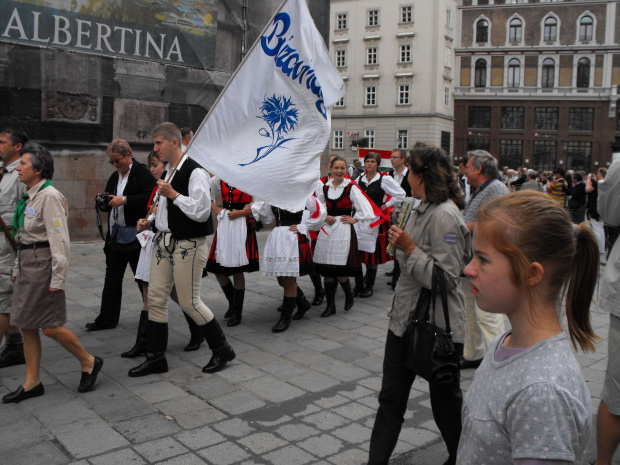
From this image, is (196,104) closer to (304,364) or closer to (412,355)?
(304,364)

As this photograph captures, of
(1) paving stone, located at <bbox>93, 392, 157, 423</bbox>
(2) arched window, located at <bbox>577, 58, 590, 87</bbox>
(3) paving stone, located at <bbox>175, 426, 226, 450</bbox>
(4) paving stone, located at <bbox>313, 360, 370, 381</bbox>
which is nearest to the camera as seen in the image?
(3) paving stone, located at <bbox>175, 426, 226, 450</bbox>

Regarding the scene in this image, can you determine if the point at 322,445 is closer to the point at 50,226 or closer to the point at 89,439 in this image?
the point at 89,439

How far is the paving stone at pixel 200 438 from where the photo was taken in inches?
150

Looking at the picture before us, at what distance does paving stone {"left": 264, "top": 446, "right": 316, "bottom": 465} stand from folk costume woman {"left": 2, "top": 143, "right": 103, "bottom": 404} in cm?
190

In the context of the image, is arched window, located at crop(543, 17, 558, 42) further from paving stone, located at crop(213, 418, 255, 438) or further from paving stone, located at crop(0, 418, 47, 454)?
paving stone, located at crop(0, 418, 47, 454)

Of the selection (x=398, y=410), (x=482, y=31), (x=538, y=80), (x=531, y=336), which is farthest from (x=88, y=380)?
(x=482, y=31)

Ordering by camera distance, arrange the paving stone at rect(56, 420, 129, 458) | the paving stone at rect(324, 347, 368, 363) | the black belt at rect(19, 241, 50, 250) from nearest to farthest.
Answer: the paving stone at rect(56, 420, 129, 458), the black belt at rect(19, 241, 50, 250), the paving stone at rect(324, 347, 368, 363)

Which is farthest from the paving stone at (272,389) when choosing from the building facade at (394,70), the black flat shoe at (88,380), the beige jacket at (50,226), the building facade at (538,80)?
the building facade at (538,80)

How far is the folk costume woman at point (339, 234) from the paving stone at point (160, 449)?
3725 mm

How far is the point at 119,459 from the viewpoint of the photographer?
3576 millimetres

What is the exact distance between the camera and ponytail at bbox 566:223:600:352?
1.72 metres

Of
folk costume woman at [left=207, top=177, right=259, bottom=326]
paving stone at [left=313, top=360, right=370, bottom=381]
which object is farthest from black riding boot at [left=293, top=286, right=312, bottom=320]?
paving stone at [left=313, top=360, right=370, bottom=381]

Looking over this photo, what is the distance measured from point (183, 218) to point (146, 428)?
1746 mm

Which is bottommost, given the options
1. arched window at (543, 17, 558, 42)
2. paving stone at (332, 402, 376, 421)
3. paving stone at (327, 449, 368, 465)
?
paving stone at (327, 449, 368, 465)
